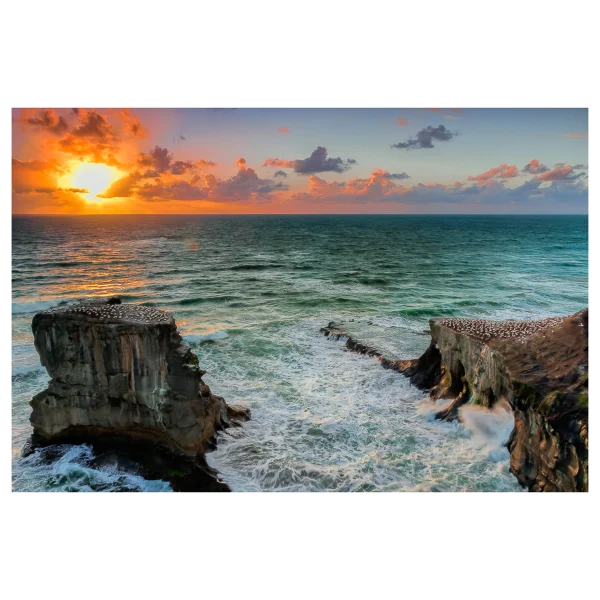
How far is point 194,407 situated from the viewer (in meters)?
9.05

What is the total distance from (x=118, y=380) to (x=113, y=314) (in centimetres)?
131

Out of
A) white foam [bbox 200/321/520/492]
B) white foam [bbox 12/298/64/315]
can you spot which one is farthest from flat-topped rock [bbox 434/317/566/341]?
white foam [bbox 12/298/64/315]

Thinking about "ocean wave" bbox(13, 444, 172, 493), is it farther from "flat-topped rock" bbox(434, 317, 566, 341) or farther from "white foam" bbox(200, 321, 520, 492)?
"flat-topped rock" bbox(434, 317, 566, 341)

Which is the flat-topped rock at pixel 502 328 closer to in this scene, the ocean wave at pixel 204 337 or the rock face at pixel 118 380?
the rock face at pixel 118 380

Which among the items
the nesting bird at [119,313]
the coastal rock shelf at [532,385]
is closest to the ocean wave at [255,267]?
the coastal rock shelf at [532,385]

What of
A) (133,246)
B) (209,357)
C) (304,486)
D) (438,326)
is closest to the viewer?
(304,486)

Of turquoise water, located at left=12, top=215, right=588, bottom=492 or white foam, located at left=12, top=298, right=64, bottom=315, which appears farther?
white foam, located at left=12, top=298, right=64, bottom=315

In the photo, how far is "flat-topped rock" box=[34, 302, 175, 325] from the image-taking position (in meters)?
8.80

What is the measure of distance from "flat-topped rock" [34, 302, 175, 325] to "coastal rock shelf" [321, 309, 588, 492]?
672 centimetres

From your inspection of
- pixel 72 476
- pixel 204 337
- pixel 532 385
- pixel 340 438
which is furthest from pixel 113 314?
pixel 204 337

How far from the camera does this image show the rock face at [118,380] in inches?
348
